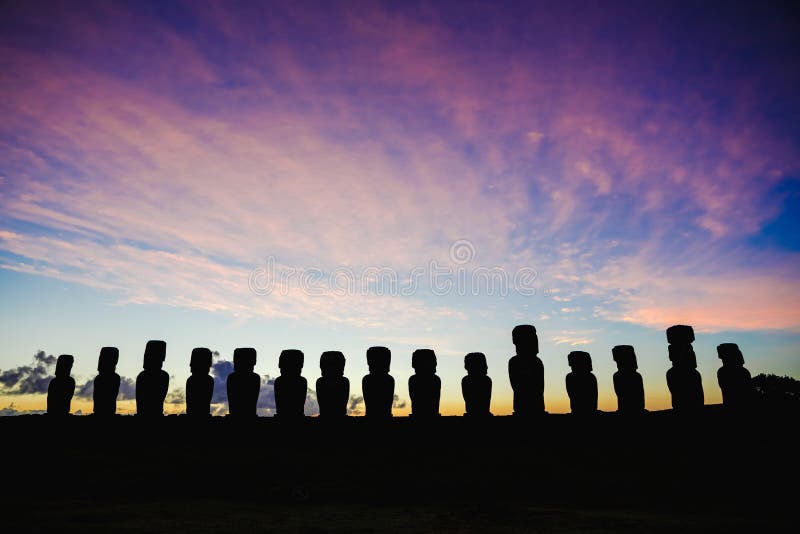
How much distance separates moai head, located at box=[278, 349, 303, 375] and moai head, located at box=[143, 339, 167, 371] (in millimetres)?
3327

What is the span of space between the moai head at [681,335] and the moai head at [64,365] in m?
17.1

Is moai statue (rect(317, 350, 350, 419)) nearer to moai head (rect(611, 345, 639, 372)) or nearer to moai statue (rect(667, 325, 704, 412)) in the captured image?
moai head (rect(611, 345, 639, 372))

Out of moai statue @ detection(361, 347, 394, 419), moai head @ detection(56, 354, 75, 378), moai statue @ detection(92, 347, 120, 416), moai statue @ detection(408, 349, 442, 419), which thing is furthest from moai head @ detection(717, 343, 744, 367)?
moai head @ detection(56, 354, 75, 378)

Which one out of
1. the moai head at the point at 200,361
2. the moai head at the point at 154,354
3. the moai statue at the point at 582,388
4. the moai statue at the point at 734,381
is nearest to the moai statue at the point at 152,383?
the moai head at the point at 154,354

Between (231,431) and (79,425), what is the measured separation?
392 centimetres

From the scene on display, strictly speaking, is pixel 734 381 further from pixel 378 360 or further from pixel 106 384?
pixel 106 384

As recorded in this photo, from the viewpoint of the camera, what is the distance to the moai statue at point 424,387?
14172 mm

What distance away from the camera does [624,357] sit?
49.0 ft

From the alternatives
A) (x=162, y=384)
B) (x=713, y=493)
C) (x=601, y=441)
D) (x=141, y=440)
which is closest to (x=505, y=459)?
(x=601, y=441)

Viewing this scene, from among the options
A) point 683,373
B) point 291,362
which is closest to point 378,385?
point 291,362

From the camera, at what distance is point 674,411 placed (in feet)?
44.6

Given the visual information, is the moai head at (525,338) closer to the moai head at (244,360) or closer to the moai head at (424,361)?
the moai head at (424,361)

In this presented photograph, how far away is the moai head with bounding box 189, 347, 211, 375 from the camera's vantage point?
14.7m

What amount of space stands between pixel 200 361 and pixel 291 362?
261 cm
